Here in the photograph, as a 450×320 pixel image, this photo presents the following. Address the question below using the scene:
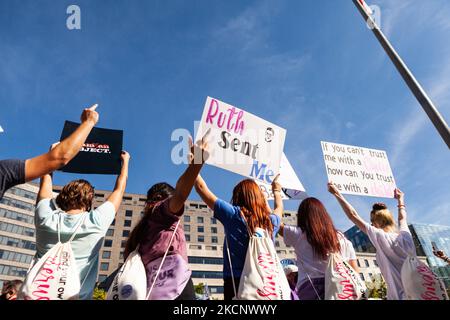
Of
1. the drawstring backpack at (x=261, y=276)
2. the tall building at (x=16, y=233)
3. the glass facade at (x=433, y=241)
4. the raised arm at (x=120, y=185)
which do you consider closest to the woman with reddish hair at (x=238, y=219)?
the drawstring backpack at (x=261, y=276)

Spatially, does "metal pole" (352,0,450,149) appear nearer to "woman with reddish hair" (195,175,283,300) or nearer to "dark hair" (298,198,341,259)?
"dark hair" (298,198,341,259)

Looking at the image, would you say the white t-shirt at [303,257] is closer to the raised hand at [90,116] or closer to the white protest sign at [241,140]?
the white protest sign at [241,140]

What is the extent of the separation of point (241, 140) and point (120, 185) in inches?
71.9

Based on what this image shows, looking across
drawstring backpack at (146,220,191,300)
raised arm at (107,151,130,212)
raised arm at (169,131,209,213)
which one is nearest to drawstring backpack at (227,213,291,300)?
drawstring backpack at (146,220,191,300)

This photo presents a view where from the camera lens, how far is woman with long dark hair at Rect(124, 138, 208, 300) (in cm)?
227

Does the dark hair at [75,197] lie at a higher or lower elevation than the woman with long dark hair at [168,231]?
higher

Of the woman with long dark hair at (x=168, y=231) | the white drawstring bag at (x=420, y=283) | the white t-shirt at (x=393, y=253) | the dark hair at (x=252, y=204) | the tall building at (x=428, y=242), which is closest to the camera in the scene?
the woman with long dark hair at (x=168, y=231)

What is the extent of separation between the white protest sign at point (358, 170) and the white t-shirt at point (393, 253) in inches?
75.2

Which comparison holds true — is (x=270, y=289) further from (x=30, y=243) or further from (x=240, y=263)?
(x=30, y=243)

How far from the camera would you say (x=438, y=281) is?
2.95 metres

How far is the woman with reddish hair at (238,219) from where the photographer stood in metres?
2.43

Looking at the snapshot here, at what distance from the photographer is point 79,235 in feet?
7.88

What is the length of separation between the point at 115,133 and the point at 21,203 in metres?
77.1

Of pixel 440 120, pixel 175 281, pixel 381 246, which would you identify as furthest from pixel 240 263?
pixel 440 120
